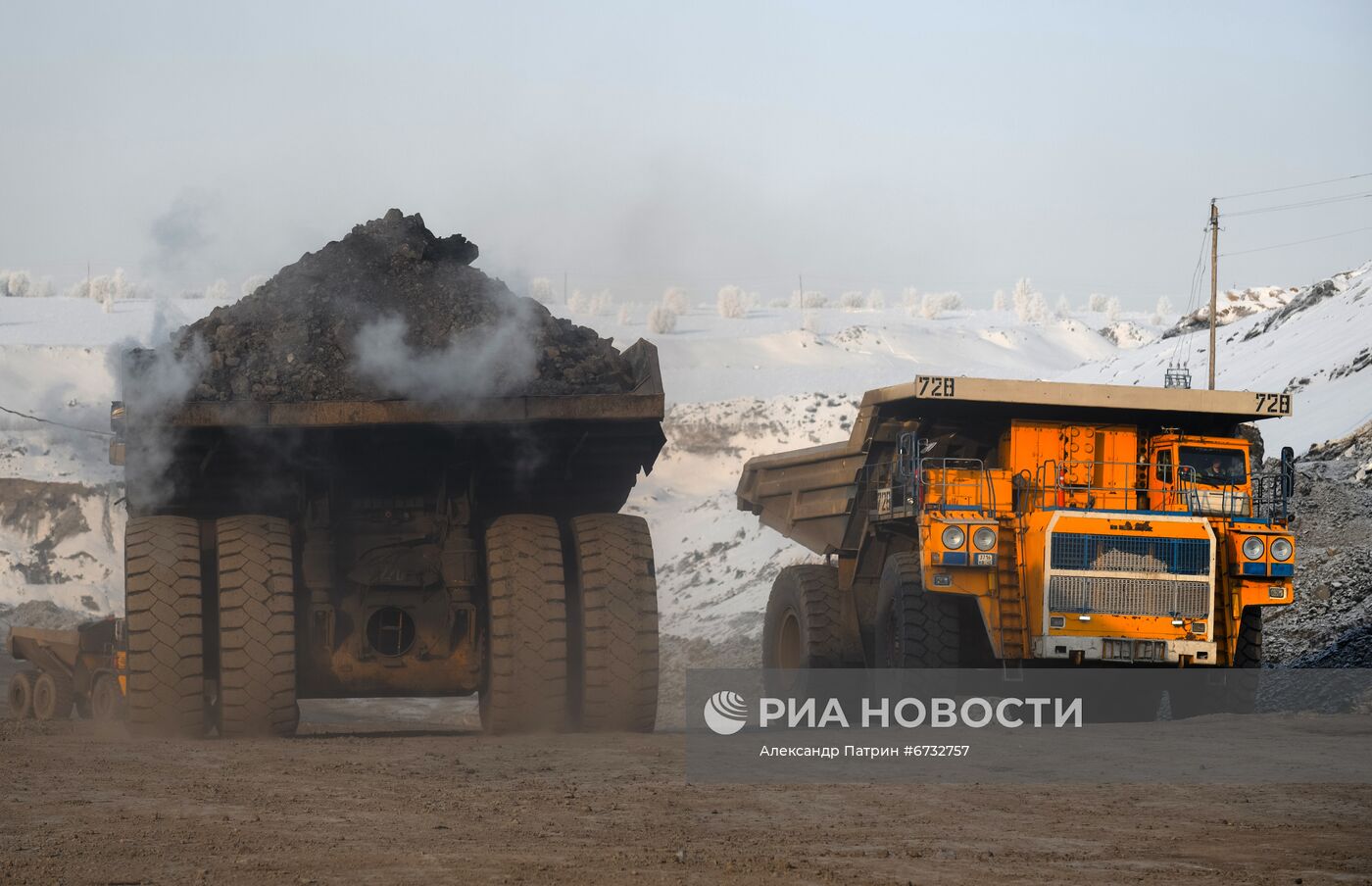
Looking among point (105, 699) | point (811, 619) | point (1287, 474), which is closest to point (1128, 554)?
point (1287, 474)

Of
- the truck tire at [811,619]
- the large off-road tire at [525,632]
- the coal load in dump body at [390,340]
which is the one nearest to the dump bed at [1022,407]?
the truck tire at [811,619]

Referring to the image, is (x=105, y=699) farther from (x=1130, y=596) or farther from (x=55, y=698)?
(x=1130, y=596)

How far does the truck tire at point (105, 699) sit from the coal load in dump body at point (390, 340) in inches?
294

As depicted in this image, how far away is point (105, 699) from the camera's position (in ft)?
68.4

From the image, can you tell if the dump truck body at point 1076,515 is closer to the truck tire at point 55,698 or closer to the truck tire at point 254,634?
the truck tire at point 254,634

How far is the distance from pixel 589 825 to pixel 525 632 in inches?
177

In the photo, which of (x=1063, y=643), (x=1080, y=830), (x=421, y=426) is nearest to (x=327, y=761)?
(x=421, y=426)

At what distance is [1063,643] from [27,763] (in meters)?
8.17

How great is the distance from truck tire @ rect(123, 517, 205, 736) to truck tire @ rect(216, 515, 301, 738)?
216mm

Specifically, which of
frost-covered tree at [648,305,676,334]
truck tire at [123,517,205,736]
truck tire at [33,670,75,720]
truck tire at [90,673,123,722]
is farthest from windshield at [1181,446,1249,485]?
frost-covered tree at [648,305,676,334]

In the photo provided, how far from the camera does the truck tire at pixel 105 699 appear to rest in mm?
20062

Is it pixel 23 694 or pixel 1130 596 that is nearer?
pixel 1130 596

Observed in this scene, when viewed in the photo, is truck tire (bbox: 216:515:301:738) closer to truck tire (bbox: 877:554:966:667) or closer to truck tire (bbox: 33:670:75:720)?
truck tire (bbox: 877:554:966:667)

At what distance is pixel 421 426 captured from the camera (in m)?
12.9
